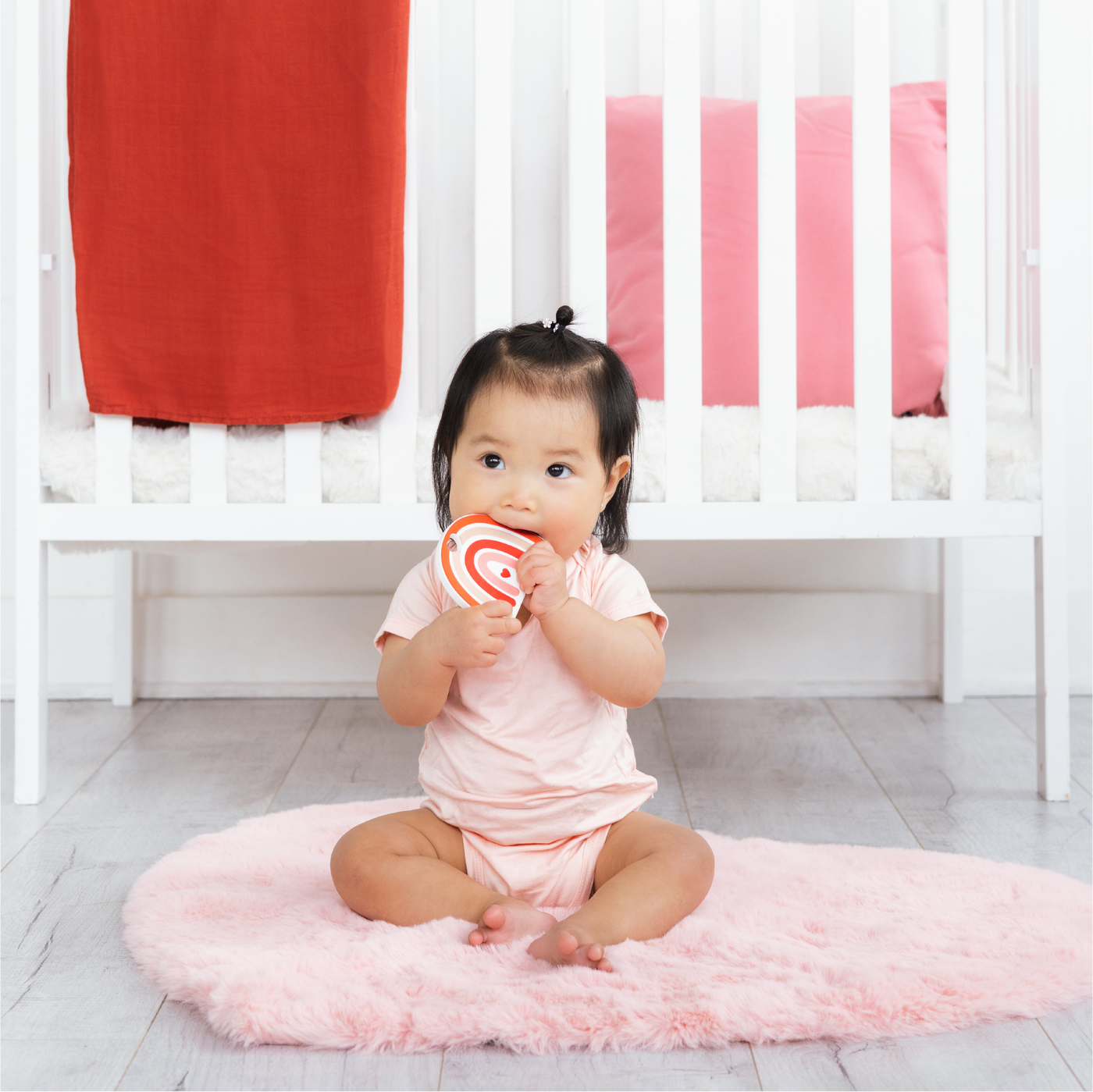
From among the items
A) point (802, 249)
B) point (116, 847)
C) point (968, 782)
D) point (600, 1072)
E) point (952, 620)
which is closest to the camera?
point (600, 1072)

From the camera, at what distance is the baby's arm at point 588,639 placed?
0.81 m

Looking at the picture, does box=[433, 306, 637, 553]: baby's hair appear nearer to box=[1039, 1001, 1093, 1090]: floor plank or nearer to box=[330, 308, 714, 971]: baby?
box=[330, 308, 714, 971]: baby

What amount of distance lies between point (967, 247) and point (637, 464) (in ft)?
1.36

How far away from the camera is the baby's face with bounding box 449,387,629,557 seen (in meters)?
0.83

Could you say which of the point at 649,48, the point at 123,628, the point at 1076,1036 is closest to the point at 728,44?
the point at 649,48

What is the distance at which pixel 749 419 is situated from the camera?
1.21 metres

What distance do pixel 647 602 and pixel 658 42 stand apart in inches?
47.0

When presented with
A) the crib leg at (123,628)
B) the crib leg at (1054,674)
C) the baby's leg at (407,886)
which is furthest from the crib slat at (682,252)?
the crib leg at (123,628)

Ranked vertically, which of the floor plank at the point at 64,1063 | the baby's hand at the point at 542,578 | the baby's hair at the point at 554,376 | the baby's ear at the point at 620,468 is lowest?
the floor plank at the point at 64,1063

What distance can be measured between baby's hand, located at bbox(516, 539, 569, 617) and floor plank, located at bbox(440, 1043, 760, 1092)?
0.98 feet

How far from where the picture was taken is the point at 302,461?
119 cm

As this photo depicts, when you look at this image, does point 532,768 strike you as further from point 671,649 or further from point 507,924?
point 671,649

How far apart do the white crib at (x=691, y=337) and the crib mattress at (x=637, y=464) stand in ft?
0.04

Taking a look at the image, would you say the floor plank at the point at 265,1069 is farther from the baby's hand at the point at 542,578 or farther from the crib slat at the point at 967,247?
the crib slat at the point at 967,247
